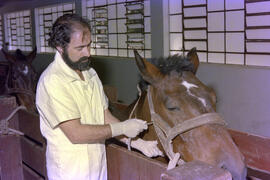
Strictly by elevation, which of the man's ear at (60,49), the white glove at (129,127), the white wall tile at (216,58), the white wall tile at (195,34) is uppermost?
the white wall tile at (195,34)

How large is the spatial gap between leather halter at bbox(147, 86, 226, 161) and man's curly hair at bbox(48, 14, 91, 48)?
0.54 metres

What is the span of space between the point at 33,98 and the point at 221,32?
307 cm

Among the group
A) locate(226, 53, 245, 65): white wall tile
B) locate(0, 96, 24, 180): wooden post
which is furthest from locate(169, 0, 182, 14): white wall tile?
locate(0, 96, 24, 180): wooden post

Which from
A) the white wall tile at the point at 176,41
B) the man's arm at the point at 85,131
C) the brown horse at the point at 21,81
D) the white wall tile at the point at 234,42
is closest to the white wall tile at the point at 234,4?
the white wall tile at the point at 234,42

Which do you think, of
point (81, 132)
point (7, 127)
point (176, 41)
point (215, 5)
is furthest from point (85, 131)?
point (176, 41)

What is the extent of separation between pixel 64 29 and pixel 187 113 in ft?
2.36

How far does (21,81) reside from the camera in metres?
4.19

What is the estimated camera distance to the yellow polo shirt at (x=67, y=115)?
5.41 ft

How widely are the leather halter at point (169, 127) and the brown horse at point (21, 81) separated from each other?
8.00 feet

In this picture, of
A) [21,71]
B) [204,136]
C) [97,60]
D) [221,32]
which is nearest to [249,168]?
[204,136]

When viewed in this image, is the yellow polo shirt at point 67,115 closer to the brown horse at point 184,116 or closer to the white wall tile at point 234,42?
the brown horse at point 184,116

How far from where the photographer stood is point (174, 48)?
6.29 m

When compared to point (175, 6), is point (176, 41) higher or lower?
lower

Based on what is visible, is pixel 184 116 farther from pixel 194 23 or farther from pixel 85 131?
pixel 194 23
